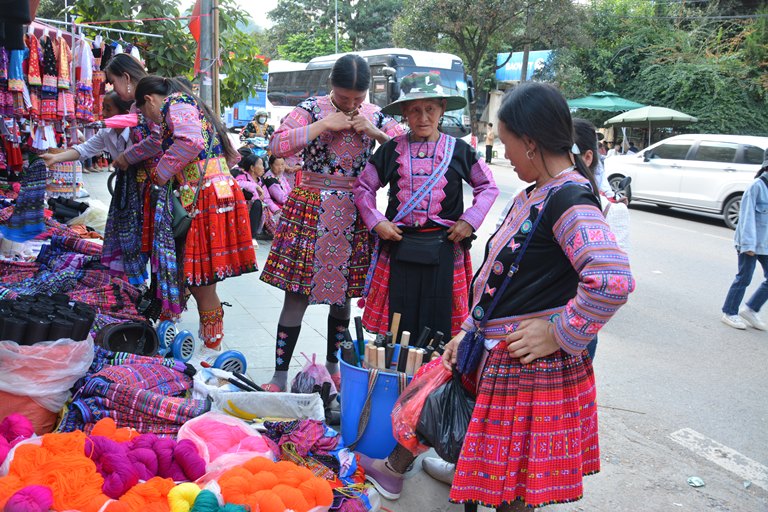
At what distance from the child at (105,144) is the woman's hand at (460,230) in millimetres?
2493

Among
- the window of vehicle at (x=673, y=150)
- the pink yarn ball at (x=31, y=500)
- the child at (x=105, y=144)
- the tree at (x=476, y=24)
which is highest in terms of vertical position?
the tree at (x=476, y=24)

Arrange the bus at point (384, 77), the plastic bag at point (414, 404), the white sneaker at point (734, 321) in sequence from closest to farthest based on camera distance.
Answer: the plastic bag at point (414, 404) → the white sneaker at point (734, 321) → the bus at point (384, 77)

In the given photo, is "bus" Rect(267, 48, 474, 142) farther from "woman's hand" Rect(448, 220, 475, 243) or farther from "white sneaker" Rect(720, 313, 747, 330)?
"woman's hand" Rect(448, 220, 475, 243)

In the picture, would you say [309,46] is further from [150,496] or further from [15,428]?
[150,496]

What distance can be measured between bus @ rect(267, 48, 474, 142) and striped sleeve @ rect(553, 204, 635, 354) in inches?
423

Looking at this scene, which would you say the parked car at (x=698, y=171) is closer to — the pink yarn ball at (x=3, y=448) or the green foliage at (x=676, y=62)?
the green foliage at (x=676, y=62)

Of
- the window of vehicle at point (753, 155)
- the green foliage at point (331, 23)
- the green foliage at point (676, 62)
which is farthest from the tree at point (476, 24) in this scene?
the green foliage at point (331, 23)

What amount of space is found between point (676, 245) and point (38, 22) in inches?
361

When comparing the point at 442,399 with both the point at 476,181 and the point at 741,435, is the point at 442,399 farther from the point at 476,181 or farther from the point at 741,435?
the point at 741,435

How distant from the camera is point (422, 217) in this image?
315 cm

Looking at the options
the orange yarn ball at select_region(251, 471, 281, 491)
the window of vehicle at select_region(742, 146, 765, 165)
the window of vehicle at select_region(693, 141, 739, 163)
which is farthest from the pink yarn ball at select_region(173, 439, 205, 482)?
the window of vehicle at select_region(693, 141, 739, 163)

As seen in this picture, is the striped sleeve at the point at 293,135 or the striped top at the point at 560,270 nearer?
the striped top at the point at 560,270

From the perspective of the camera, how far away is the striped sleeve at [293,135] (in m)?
3.27

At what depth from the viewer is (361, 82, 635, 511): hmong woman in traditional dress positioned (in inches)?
79.1
